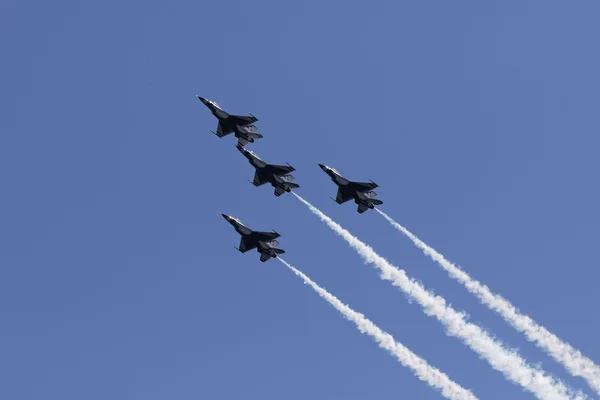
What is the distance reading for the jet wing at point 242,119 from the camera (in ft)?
385

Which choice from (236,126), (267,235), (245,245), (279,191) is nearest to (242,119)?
(236,126)

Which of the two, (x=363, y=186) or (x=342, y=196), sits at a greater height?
(x=363, y=186)

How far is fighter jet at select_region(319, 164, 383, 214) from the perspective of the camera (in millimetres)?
116625

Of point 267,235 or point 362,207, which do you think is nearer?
point 267,235

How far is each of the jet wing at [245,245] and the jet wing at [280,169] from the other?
364 inches

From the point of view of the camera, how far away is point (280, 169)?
379 feet

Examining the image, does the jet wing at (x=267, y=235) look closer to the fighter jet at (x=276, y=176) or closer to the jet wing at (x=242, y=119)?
the fighter jet at (x=276, y=176)

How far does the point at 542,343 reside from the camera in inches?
4294

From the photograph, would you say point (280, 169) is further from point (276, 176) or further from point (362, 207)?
point (362, 207)

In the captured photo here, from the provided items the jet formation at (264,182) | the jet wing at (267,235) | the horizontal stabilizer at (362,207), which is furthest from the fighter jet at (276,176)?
the horizontal stabilizer at (362,207)

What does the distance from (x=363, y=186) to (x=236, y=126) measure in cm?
1813

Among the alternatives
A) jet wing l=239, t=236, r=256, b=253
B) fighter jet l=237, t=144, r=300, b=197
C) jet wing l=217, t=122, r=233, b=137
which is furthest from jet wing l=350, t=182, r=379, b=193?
jet wing l=217, t=122, r=233, b=137

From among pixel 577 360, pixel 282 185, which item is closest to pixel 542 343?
pixel 577 360

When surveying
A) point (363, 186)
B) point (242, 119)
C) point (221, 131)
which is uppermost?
point (363, 186)
